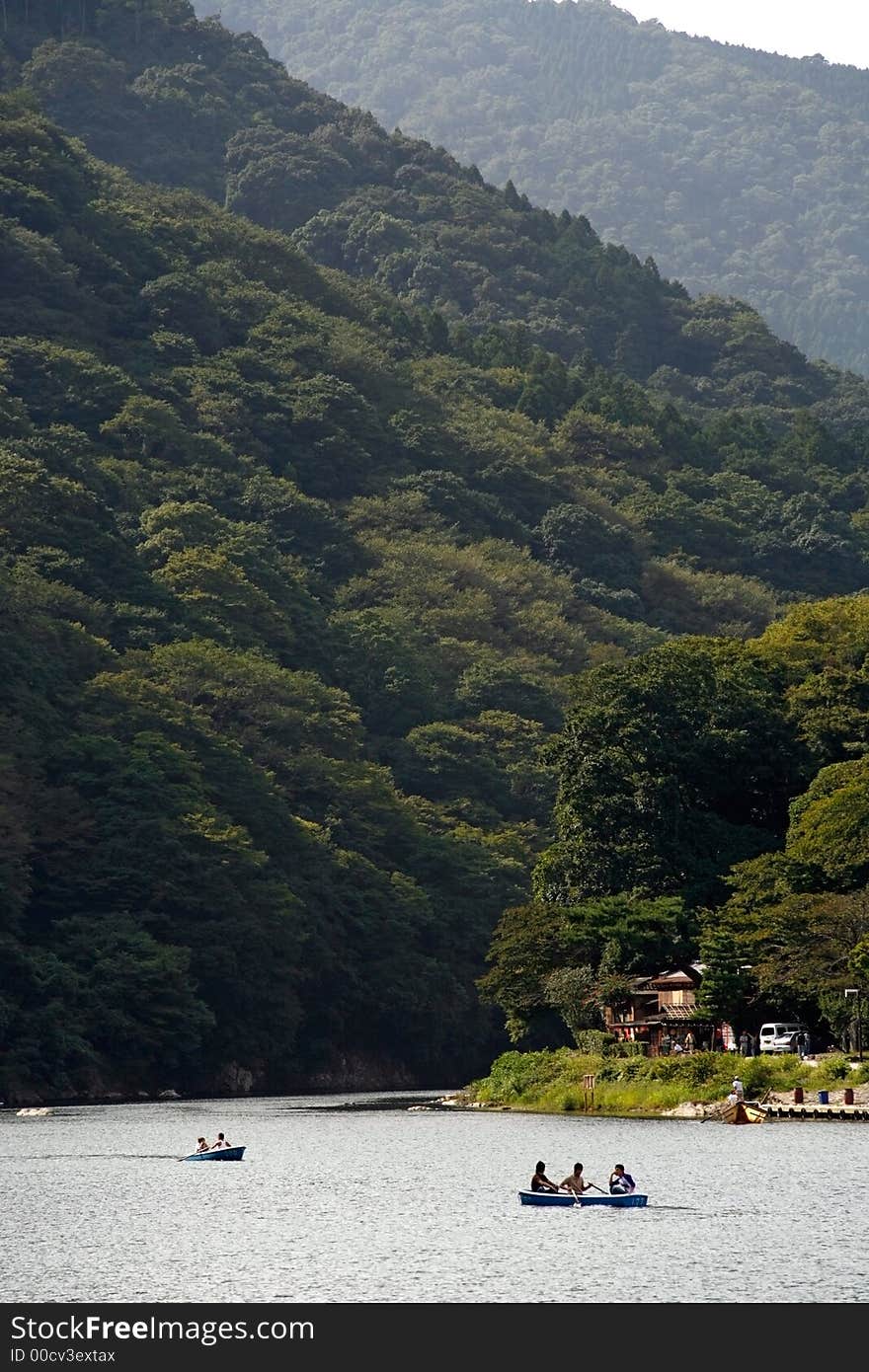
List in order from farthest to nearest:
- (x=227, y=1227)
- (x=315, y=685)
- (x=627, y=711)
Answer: (x=315, y=685) < (x=627, y=711) < (x=227, y=1227)

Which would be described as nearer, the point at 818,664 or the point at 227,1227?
the point at 227,1227

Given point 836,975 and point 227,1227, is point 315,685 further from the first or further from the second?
point 227,1227

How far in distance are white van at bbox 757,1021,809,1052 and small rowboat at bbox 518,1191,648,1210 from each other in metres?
34.9

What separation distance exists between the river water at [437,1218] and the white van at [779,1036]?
8460 mm

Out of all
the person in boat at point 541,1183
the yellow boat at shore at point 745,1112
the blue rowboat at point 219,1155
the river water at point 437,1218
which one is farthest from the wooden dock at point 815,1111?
the person in boat at point 541,1183

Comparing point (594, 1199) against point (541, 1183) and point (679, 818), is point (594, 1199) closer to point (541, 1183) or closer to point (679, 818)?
point (541, 1183)

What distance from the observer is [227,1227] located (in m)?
56.9

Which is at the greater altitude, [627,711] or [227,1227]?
[627,711]

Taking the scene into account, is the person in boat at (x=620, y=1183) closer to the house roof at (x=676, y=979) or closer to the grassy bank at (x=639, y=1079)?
the grassy bank at (x=639, y=1079)

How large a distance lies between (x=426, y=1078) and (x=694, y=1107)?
5757cm

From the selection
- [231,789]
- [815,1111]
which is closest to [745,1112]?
[815,1111]

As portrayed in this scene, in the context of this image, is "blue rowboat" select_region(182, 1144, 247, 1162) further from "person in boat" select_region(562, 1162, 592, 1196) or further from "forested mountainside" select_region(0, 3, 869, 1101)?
"forested mountainside" select_region(0, 3, 869, 1101)

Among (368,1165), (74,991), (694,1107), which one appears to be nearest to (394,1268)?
(368,1165)

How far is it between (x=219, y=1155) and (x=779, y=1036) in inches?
1062
